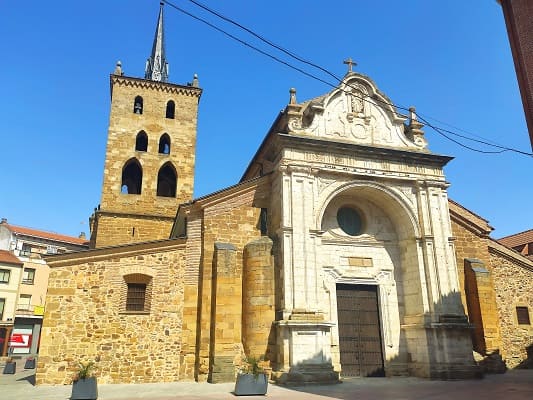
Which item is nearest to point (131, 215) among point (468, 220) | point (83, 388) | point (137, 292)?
point (137, 292)

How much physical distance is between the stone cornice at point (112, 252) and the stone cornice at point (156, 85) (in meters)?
17.6

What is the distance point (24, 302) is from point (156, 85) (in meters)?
24.2

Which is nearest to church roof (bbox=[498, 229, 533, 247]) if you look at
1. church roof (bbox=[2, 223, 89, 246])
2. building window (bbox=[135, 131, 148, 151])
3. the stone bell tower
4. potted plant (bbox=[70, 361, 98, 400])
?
the stone bell tower

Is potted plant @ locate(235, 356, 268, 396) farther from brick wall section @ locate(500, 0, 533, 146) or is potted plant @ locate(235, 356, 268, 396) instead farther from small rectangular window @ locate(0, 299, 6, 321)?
small rectangular window @ locate(0, 299, 6, 321)

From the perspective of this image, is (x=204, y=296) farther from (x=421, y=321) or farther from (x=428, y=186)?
(x=428, y=186)

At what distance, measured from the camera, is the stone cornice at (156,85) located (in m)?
29.0

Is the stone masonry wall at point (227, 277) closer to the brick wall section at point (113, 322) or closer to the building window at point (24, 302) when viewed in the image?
the brick wall section at point (113, 322)

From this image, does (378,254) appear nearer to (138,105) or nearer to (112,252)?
(112,252)

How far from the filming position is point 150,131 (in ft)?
94.4

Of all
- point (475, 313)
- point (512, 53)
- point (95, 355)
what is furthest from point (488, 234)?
point (95, 355)

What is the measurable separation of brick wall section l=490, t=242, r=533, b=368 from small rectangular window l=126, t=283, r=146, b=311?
14579 mm

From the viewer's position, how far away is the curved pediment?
57.5 ft

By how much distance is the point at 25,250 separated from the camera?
44.8 meters

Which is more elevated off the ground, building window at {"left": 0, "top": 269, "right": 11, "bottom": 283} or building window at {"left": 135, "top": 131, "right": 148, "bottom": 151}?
building window at {"left": 135, "top": 131, "right": 148, "bottom": 151}
